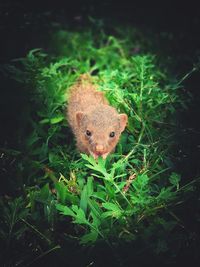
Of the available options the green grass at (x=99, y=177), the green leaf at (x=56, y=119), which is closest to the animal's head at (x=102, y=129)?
the green grass at (x=99, y=177)

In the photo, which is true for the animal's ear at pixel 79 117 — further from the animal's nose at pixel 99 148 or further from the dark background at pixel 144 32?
the dark background at pixel 144 32

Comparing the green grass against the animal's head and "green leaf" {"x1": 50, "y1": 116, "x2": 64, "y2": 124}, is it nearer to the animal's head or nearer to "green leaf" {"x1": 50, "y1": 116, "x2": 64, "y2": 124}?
"green leaf" {"x1": 50, "y1": 116, "x2": 64, "y2": 124}

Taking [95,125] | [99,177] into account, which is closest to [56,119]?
[95,125]

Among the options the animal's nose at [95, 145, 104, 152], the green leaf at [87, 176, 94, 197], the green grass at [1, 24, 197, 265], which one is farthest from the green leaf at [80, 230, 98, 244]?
the animal's nose at [95, 145, 104, 152]

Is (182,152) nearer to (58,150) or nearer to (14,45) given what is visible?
(58,150)

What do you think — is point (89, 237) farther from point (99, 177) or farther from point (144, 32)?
point (144, 32)

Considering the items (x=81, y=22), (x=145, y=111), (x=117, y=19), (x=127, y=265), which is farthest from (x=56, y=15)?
(x=127, y=265)
